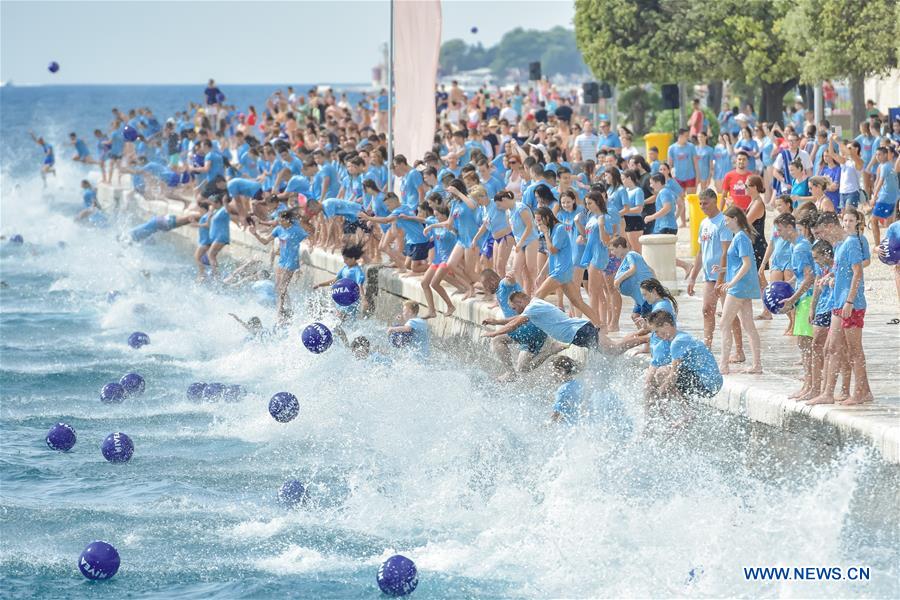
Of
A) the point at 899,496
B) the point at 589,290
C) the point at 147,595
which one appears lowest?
the point at 147,595

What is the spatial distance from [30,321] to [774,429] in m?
16.9

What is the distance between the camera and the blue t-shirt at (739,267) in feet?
41.8

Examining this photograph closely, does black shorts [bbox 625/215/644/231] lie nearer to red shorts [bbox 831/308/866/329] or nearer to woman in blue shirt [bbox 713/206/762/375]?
woman in blue shirt [bbox 713/206/762/375]

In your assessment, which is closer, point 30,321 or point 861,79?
point 30,321

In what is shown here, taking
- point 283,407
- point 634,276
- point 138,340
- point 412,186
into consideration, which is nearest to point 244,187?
point 138,340

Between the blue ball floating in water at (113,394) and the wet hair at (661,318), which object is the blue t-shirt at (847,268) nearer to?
the wet hair at (661,318)

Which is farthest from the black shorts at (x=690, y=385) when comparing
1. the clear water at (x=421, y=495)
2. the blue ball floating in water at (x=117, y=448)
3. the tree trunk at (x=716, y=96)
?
the tree trunk at (x=716, y=96)

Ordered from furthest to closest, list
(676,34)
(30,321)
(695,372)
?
(676,34)
(30,321)
(695,372)

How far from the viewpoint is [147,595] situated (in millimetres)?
10938

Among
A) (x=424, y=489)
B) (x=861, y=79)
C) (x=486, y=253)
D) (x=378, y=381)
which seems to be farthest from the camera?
(x=861, y=79)

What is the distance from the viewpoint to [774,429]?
11609mm

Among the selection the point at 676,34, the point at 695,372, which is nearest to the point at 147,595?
the point at 695,372

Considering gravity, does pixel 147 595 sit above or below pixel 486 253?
below

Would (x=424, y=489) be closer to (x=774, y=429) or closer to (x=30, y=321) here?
(x=774, y=429)
